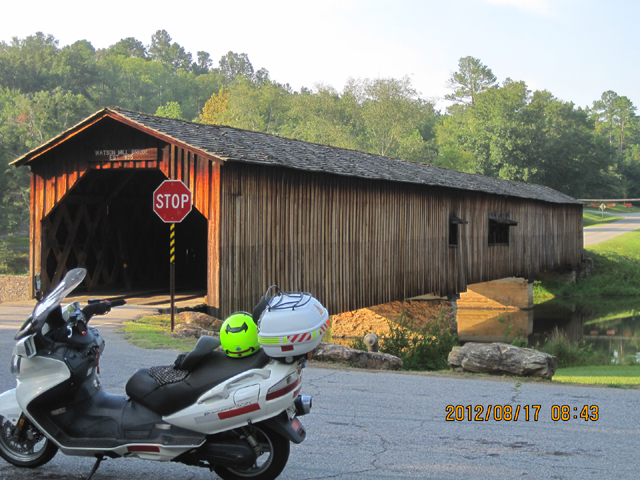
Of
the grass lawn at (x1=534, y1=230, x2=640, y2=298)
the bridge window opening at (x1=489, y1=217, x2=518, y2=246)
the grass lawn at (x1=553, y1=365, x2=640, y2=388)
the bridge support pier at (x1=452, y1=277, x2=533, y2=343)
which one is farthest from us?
the grass lawn at (x1=534, y1=230, x2=640, y2=298)

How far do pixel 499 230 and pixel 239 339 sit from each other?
2104cm

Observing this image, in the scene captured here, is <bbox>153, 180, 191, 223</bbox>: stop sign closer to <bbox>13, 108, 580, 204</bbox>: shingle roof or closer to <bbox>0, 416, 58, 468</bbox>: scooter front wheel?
<bbox>13, 108, 580, 204</bbox>: shingle roof

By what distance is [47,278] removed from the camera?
13.9 metres

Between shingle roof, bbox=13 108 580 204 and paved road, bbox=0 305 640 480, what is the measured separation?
5154 mm

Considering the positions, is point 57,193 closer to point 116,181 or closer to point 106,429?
point 116,181

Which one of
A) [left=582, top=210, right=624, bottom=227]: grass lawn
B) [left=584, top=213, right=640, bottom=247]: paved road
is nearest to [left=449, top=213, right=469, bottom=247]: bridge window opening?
[left=584, top=213, right=640, bottom=247]: paved road

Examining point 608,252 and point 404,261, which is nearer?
point 404,261

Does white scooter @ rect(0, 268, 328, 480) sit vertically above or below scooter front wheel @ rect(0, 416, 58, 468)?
above

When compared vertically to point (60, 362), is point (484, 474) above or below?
below

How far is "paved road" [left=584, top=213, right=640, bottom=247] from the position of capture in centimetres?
3967

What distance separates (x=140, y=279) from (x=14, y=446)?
539 inches

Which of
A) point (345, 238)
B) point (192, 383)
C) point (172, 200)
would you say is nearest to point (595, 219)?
point (345, 238)

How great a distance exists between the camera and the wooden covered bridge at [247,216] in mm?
11766

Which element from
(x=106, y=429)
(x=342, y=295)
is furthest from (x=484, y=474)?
(x=342, y=295)
